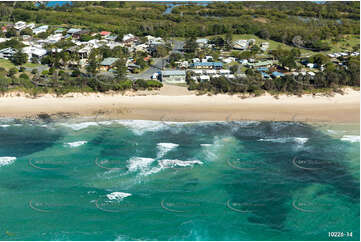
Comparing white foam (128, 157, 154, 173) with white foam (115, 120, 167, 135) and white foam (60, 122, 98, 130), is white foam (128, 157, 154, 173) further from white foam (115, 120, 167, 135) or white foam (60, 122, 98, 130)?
white foam (60, 122, 98, 130)

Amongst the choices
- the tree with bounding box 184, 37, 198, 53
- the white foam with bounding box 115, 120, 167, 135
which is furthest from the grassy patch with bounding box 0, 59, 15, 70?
the tree with bounding box 184, 37, 198, 53

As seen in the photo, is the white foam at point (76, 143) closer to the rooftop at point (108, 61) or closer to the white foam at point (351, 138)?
the rooftop at point (108, 61)

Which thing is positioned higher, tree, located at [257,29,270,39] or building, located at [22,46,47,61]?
tree, located at [257,29,270,39]

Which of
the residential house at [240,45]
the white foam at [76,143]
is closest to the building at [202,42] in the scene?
the residential house at [240,45]

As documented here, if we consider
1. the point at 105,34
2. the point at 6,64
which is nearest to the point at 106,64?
the point at 6,64

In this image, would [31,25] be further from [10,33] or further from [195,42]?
[195,42]

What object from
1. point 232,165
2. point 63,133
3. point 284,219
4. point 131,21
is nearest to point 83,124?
point 63,133

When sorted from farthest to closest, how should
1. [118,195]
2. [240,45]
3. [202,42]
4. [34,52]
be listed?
[202,42]
[240,45]
[34,52]
[118,195]
